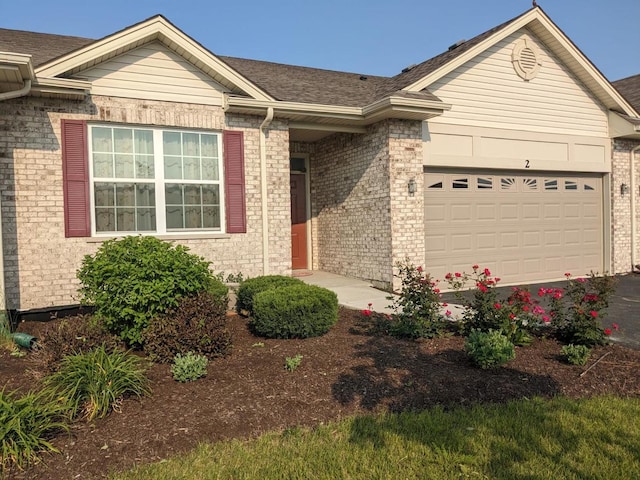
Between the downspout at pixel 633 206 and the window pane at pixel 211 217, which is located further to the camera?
the downspout at pixel 633 206

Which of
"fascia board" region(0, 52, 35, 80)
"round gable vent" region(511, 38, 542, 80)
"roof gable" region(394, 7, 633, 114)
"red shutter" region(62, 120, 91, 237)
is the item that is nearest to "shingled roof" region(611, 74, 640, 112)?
"roof gable" region(394, 7, 633, 114)

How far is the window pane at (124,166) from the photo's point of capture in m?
8.14

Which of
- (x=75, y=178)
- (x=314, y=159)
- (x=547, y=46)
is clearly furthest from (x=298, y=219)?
(x=547, y=46)

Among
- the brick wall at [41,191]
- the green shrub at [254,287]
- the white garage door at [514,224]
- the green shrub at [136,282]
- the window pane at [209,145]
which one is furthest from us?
the white garage door at [514,224]

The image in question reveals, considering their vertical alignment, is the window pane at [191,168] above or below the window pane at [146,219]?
above

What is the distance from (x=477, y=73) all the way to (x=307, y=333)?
7567 mm

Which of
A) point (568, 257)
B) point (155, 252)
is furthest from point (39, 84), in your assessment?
point (568, 257)

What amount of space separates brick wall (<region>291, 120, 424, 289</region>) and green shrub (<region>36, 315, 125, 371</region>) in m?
5.79

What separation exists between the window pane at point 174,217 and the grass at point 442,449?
18.3 ft

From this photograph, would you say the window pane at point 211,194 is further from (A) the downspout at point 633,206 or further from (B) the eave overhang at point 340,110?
(A) the downspout at point 633,206

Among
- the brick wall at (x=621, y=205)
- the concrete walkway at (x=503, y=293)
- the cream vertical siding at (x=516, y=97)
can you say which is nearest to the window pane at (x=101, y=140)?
the concrete walkway at (x=503, y=293)

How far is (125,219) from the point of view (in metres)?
8.23

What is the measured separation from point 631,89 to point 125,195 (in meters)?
14.4

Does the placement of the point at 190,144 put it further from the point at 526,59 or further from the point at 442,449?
the point at 526,59
